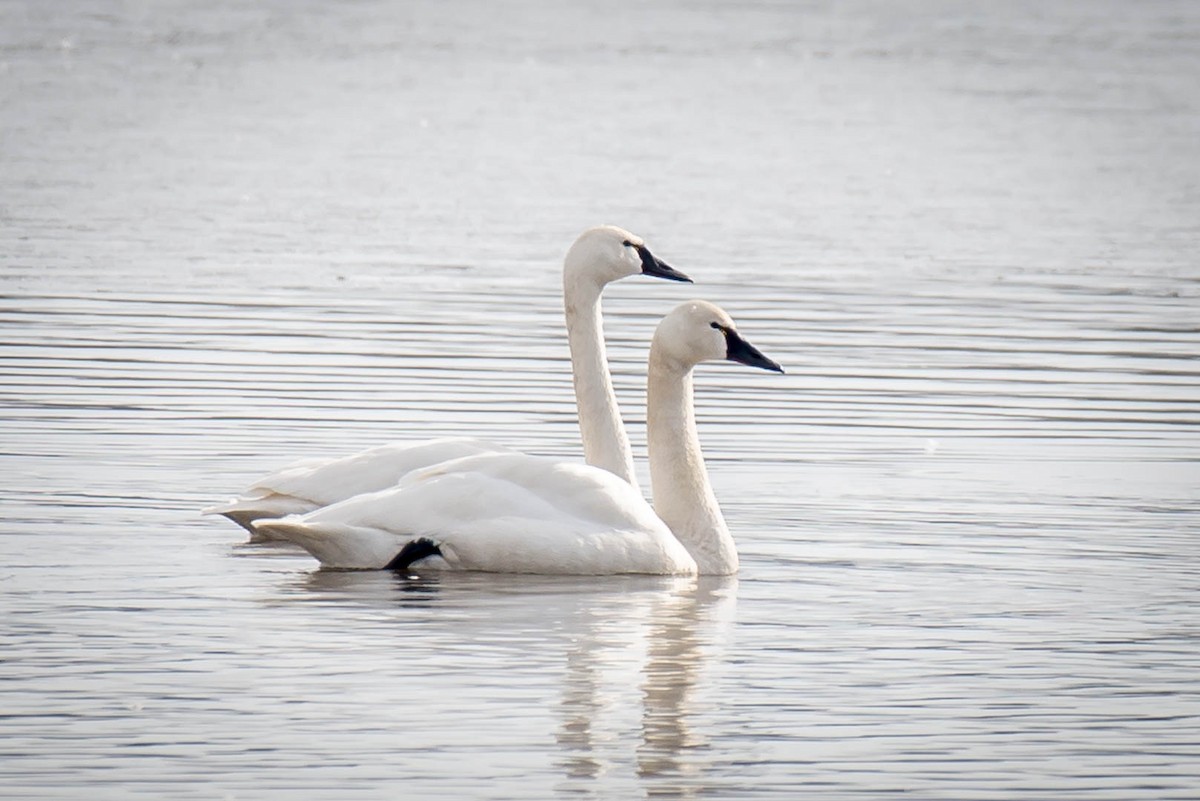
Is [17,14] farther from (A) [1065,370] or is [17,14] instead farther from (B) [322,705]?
(B) [322,705]

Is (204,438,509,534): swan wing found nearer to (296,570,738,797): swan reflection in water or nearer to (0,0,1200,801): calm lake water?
(0,0,1200,801): calm lake water

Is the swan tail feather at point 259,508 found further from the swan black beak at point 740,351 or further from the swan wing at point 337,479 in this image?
the swan black beak at point 740,351

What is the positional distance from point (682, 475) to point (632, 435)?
2912 millimetres

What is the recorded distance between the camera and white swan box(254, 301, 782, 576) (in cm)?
855

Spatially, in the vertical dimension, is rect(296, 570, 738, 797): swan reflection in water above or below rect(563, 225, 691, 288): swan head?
below

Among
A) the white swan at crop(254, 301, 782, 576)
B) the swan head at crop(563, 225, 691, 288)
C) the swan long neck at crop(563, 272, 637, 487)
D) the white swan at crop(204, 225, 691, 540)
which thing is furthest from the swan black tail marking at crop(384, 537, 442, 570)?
the swan head at crop(563, 225, 691, 288)

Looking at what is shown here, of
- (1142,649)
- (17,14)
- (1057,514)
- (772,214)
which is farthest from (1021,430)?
(17,14)

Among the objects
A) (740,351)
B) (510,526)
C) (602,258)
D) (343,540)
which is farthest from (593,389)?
(343,540)

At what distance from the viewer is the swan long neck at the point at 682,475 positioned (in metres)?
8.91

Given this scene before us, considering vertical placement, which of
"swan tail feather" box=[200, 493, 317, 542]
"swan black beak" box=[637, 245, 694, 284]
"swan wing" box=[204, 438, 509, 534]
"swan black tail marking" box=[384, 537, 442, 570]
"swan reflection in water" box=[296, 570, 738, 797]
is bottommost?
"swan reflection in water" box=[296, 570, 738, 797]

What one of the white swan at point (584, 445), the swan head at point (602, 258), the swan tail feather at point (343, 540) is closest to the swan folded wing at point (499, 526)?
the swan tail feather at point (343, 540)

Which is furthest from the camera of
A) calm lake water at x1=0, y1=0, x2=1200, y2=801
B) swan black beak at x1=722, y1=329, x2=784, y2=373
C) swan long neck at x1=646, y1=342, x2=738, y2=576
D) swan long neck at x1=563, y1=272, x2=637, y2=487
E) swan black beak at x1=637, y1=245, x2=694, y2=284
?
swan black beak at x1=637, y1=245, x2=694, y2=284

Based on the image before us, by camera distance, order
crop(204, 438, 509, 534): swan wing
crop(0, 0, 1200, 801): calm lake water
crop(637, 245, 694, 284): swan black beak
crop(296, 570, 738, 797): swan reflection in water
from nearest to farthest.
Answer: crop(296, 570, 738, 797): swan reflection in water < crop(0, 0, 1200, 801): calm lake water < crop(204, 438, 509, 534): swan wing < crop(637, 245, 694, 284): swan black beak

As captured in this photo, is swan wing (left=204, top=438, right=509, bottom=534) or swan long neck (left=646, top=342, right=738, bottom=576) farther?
swan wing (left=204, top=438, right=509, bottom=534)
